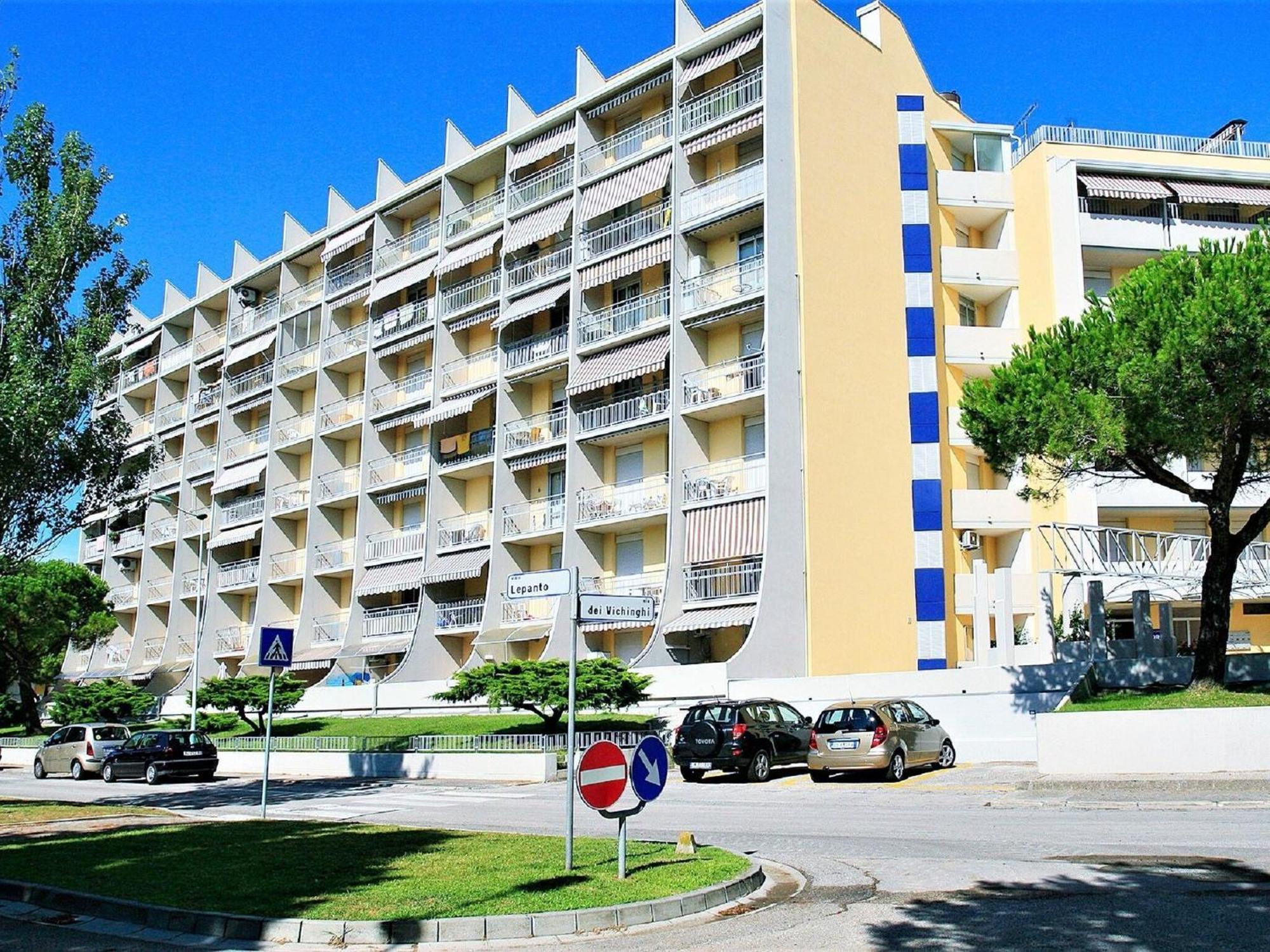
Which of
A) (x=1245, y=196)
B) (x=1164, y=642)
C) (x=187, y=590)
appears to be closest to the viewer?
(x=1164, y=642)

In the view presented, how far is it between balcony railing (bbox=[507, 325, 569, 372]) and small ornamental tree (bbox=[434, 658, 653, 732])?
14.1m

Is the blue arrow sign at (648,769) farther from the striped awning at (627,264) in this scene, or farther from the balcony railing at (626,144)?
the balcony railing at (626,144)

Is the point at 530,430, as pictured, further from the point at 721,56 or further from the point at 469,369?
the point at 721,56

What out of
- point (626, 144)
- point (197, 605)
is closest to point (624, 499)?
point (626, 144)

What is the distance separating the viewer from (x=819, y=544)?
114 feet

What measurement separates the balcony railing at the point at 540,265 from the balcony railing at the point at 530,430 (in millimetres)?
4939

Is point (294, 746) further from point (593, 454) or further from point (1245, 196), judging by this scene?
point (1245, 196)

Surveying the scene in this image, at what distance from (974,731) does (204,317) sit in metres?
50.4

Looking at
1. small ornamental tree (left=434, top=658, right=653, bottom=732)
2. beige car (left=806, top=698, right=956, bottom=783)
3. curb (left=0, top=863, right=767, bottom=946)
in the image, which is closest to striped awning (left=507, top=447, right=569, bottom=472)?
small ornamental tree (left=434, top=658, right=653, bottom=732)

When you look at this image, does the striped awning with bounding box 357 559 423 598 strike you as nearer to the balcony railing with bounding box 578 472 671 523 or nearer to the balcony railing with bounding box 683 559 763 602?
the balcony railing with bounding box 578 472 671 523

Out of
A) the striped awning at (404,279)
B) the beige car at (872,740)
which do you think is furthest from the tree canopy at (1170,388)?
the striped awning at (404,279)

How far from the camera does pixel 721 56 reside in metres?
38.2

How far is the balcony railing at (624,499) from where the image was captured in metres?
38.2

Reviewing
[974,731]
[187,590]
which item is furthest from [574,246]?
[187,590]
